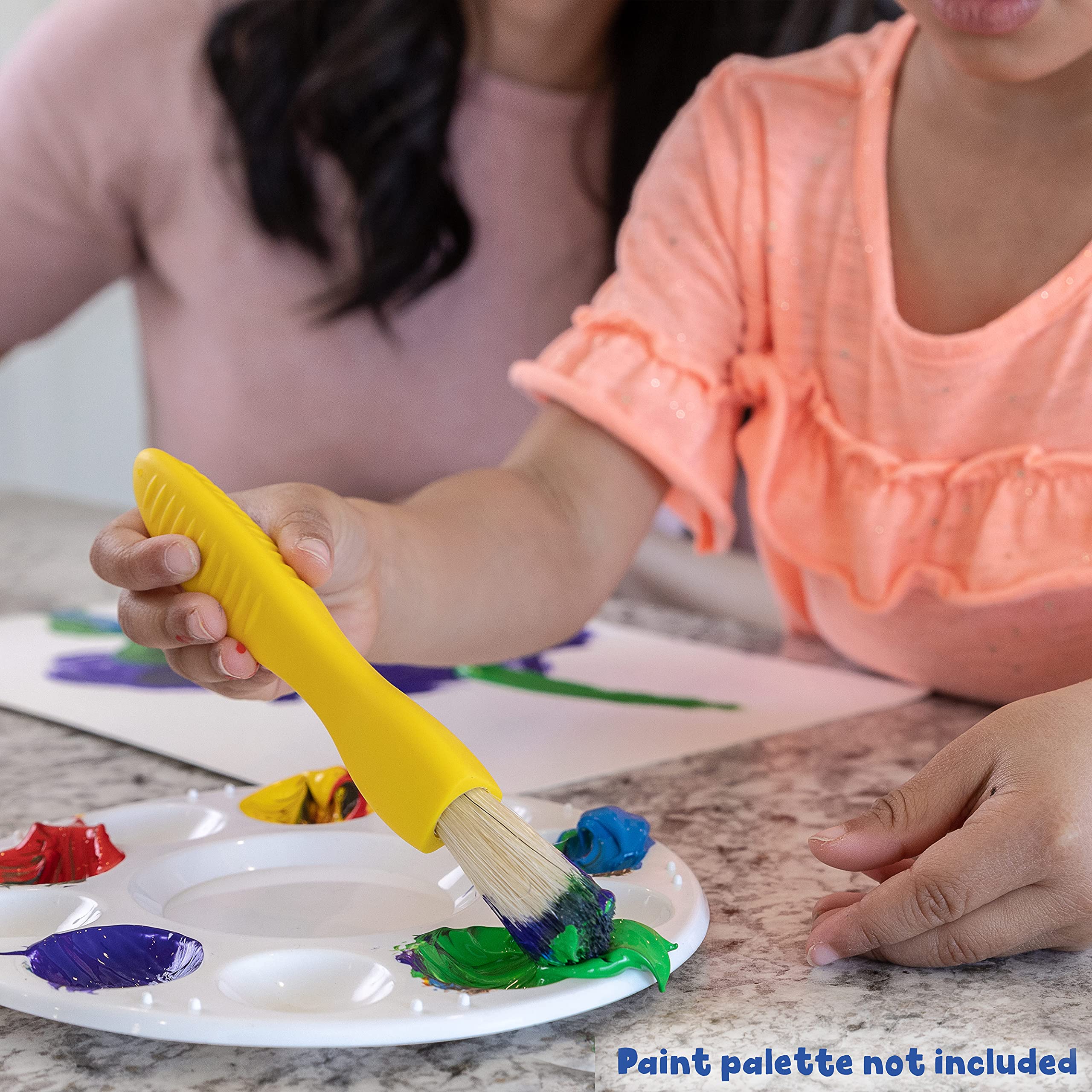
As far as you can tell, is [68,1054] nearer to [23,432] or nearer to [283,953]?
[283,953]

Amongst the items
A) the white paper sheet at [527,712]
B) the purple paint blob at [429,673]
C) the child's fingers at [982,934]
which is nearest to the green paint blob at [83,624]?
the white paper sheet at [527,712]

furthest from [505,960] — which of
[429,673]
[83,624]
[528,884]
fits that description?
[83,624]

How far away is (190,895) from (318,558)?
108 millimetres

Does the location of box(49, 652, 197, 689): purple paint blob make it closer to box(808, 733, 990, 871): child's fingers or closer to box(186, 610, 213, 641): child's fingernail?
box(186, 610, 213, 641): child's fingernail

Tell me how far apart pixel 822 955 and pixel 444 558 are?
0.79ft

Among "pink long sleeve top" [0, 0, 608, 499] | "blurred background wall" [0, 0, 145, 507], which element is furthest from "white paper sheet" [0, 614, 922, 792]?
"blurred background wall" [0, 0, 145, 507]

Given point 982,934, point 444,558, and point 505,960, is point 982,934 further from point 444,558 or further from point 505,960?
point 444,558

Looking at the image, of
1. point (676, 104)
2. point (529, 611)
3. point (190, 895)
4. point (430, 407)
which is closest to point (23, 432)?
point (430, 407)

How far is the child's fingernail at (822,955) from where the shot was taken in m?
0.34

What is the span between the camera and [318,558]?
0.38 metres

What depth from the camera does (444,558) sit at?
1.74 ft

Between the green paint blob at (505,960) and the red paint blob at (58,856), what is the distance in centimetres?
11

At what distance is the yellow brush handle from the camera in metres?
0.33

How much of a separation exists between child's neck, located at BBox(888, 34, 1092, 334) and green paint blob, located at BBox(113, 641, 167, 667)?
41 cm
